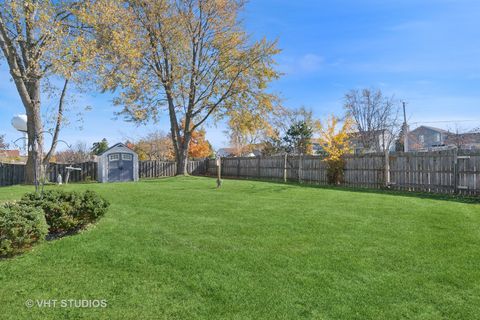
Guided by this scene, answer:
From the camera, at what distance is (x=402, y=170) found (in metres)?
13.2

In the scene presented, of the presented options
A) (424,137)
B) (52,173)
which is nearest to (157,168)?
(52,173)

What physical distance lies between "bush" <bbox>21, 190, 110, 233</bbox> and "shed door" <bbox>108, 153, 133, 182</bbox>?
48.6 feet

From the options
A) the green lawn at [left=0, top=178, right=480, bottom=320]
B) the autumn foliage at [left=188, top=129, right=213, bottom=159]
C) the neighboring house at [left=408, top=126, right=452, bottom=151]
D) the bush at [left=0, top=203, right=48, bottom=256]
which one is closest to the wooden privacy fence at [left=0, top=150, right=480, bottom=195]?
the green lawn at [left=0, top=178, right=480, bottom=320]

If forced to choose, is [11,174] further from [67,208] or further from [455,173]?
[455,173]

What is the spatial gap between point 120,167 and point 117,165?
0.21 meters

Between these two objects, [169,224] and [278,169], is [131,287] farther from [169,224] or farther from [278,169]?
[278,169]

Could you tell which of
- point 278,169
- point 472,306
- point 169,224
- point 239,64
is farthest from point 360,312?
point 239,64

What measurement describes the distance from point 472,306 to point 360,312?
3.75ft

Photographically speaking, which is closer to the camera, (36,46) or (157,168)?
(36,46)

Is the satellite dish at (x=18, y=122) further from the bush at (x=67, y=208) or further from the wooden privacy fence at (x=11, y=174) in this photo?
the wooden privacy fence at (x=11, y=174)

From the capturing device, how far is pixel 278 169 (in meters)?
19.7

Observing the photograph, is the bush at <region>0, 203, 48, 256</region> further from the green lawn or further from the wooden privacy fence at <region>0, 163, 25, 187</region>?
the wooden privacy fence at <region>0, 163, 25, 187</region>

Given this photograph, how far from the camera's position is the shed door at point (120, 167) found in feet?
65.8

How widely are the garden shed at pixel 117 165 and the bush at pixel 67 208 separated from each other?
14.7 m
